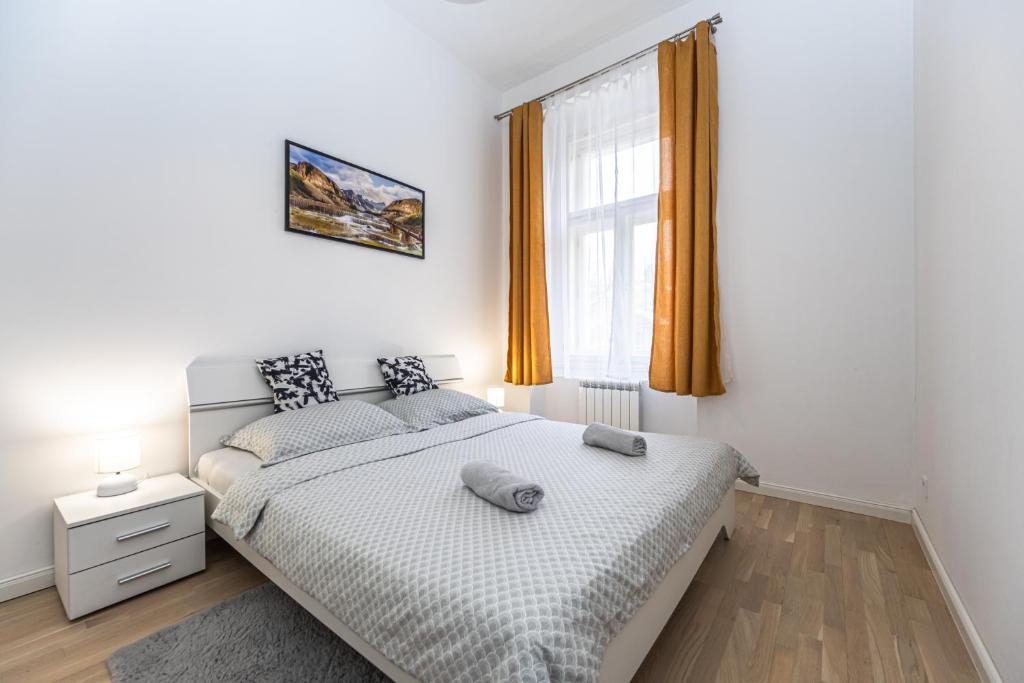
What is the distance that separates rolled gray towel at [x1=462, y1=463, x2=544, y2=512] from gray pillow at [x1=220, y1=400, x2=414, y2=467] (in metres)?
0.92

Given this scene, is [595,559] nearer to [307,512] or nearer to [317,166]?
[307,512]

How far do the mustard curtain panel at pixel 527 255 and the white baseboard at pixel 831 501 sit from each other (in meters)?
1.72

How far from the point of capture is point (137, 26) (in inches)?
80.3

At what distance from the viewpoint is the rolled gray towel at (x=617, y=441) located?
6.22 feet

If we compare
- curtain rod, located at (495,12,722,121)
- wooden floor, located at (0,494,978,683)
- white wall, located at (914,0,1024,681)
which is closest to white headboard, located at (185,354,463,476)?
wooden floor, located at (0,494,978,683)

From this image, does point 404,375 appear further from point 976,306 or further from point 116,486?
point 976,306

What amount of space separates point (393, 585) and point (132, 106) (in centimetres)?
247

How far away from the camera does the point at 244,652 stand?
4.68 ft

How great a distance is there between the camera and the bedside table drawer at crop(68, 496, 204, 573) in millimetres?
1600

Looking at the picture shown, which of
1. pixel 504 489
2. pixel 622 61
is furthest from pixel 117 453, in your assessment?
pixel 622 61

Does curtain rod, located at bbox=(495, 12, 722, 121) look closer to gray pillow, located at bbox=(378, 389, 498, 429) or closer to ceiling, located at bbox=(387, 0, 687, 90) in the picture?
ceiling, located at bbox=(387, 0, 687, 90)

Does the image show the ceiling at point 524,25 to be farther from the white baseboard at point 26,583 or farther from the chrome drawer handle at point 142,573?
the white baseboard at point 26,583

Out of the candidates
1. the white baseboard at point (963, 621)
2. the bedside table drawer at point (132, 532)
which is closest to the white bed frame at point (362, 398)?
the bedside table drawer at point (132, 532)

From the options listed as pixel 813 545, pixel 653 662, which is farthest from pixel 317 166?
pixel 813 545
